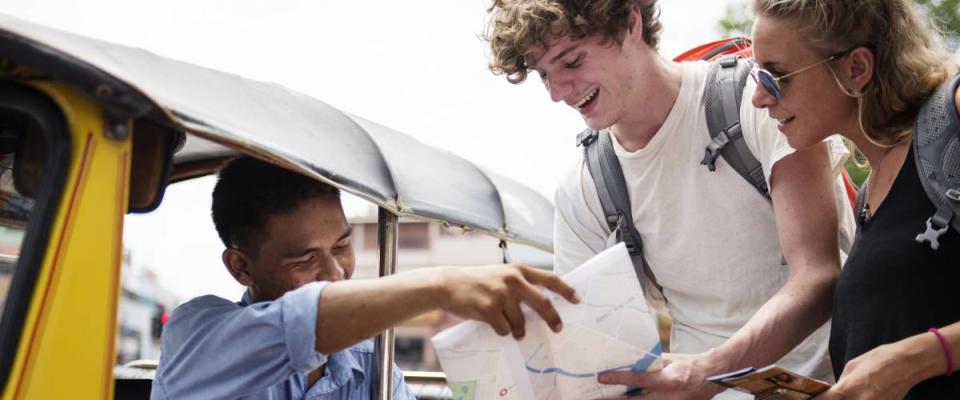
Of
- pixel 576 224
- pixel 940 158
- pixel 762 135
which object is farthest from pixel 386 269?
pixel 940 158

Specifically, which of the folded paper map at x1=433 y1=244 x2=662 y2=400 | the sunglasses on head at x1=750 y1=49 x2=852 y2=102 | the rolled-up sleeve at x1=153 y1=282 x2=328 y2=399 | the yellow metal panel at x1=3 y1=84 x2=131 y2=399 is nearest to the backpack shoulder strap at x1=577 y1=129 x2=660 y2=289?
the sunglasses on head at x1=750 y1=49 x2=852 y2=102

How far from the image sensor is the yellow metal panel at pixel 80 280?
1.83 metres

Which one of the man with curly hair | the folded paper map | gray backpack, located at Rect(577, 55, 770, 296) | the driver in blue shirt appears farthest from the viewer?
gray backpack, located at Rect(577, 55, 770, 296)

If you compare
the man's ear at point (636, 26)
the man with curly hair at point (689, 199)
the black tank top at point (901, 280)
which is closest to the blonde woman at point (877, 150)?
the black tank top at point (901, 280)

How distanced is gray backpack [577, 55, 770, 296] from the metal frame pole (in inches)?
26.3

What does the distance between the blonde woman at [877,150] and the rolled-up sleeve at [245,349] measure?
3.64 ft

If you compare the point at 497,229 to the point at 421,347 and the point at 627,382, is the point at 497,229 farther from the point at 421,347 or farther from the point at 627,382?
the point at 421,347

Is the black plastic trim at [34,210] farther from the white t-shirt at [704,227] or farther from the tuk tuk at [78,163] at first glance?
the white t-shirt at [704,227]

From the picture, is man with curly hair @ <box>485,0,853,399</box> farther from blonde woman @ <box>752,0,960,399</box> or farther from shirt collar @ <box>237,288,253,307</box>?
shirt collar @ <box>237,288,253,307</box>

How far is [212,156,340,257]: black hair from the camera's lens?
9.60 ft

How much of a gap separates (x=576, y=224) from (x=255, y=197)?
3.58 feet

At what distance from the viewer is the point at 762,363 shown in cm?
267

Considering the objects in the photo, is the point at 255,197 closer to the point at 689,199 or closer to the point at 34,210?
the point at 34,210

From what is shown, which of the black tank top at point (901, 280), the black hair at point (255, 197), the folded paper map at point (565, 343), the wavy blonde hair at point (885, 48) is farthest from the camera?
the black hair at point (255, 197)
